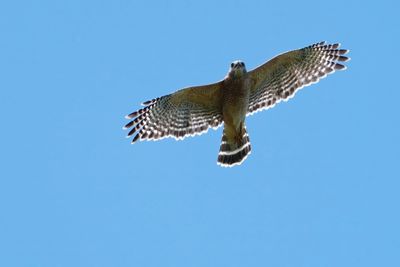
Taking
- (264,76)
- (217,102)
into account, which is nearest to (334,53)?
(264,76)

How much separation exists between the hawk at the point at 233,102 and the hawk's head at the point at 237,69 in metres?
0.27

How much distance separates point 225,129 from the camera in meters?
14.1

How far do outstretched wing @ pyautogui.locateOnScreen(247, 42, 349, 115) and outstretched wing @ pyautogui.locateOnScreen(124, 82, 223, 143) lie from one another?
83cm

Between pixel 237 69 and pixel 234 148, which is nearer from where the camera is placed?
pixel 237 69

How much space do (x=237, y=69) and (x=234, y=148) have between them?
1.94m

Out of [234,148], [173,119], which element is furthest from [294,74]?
[173,119]

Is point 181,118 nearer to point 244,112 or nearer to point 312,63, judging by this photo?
point 244,112

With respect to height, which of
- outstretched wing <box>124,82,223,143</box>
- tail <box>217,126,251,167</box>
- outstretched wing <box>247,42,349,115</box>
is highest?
outstretched wing <box>247,42,349,115</box>

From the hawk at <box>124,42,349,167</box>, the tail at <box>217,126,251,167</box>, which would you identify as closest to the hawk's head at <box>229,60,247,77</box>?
the hawk at <box>124,42,349,167</box>

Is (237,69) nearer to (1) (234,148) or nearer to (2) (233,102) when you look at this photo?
(2) (233,102)

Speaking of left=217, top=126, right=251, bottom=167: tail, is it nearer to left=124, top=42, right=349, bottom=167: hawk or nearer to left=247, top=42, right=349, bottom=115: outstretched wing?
left=124, top=42, right=349, bottom=167: hawk

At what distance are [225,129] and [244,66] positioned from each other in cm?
161

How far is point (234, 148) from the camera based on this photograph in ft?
46.4

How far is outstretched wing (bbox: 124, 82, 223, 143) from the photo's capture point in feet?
45.4
